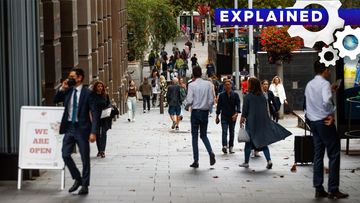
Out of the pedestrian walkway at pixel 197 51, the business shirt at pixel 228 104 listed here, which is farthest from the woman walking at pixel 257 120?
the pedestrian walkway at pixel 197 51

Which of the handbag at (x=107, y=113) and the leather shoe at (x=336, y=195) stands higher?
the handbag at (x=107, y=113)

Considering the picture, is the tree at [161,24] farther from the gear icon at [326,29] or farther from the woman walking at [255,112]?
the gear icon at [326,29]

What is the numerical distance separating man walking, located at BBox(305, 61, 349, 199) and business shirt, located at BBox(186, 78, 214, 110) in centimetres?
379

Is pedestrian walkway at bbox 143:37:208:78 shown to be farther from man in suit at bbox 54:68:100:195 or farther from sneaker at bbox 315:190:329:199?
sneaker at bbox 315:190:329:199

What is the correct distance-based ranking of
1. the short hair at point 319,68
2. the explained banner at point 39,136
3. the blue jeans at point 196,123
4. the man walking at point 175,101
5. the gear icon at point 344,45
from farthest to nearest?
the man walking at point 175,101 → the blue jeans at point 196,123 → the gear icon at point 344,45 → the explained banner at point 39,136 → the short hair at point 319,68

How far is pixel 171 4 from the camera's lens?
6644 cm

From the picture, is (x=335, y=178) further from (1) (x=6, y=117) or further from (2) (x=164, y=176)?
(1) (x=6, y=117)

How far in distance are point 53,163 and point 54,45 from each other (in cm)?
429

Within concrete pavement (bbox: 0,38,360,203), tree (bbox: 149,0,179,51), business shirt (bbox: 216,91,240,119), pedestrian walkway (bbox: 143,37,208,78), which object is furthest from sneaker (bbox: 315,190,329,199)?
pedestrian walkway (bbox: 143,37,208,78)

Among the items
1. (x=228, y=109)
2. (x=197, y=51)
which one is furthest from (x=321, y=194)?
(x=197, y=51)

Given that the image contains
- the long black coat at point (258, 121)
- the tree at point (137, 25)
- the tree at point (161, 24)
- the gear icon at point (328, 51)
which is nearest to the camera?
the gear icon at point (328, 51)

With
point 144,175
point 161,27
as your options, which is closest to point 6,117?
point 144,175

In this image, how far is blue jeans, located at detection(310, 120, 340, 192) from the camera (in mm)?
12188

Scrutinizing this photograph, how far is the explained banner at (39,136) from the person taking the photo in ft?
43.2
